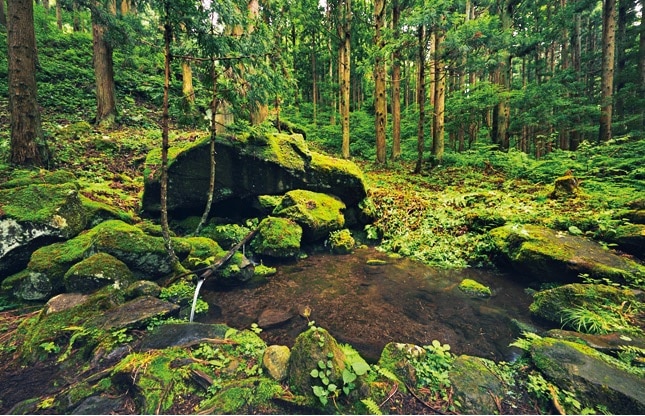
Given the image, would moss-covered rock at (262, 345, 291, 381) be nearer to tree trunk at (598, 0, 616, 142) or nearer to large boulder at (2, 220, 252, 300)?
large boulder at (2, 220, 252, 300)

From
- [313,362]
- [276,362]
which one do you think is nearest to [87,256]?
[276,362]

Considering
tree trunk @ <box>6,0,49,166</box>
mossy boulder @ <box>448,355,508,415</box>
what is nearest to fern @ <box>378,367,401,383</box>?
mossy boulder @ <box>448,355,508,415</box>

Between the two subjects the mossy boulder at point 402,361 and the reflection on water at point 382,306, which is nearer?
the mossy boulder at point 402,361

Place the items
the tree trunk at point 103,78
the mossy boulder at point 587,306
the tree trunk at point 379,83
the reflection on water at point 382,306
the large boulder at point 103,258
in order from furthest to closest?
the tree trunk at point 379,83 → the tree trunk at point 103,78 → the large boulder at point 103,258 → the reflection on water at point 382,306 → the mossy boulder at point 587,306

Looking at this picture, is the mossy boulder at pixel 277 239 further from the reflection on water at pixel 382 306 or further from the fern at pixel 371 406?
the fern at pixel 371 406

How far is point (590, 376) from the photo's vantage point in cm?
312

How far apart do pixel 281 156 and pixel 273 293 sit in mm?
4734

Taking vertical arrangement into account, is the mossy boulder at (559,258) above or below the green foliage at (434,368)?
above

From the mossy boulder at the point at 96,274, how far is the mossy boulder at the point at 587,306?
7.38 meters

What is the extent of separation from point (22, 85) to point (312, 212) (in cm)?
851

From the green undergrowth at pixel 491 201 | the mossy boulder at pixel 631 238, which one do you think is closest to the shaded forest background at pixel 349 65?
the green undergrowth at pixel 491 201

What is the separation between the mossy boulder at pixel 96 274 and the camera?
5.06 metres

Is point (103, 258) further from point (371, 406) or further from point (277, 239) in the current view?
point (371, 406)

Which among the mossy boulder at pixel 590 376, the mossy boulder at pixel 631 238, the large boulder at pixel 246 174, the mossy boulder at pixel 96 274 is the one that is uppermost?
the large boulder at pixel 246 174
